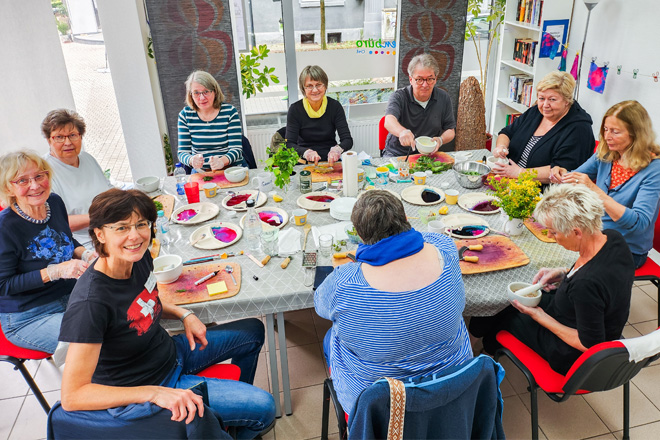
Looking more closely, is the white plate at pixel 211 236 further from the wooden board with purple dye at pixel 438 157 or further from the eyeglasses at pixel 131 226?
the wooden board with purple dye at pixel 438 157

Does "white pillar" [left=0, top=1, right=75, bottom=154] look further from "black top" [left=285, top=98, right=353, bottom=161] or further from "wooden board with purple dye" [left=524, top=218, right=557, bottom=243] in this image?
"wooden board with purple dye" [left=524, top=218, right=557, bottom=243]

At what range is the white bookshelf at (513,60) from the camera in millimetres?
4348

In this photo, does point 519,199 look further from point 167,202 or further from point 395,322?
point 167,202

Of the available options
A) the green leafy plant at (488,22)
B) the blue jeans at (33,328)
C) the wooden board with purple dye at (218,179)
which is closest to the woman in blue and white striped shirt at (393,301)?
the blue jeans at (33,328)

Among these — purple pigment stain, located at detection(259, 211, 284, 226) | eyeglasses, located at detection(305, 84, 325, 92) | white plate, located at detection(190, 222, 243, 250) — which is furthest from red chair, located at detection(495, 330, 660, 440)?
eyeglasses, located at detection(305, 84, 325, 92)

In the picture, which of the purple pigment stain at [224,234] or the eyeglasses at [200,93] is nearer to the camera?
the purple pigment stain at [224,234]

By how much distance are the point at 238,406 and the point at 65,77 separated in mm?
3511

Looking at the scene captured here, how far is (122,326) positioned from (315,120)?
236cm

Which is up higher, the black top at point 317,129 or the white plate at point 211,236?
the black top at point 317,129

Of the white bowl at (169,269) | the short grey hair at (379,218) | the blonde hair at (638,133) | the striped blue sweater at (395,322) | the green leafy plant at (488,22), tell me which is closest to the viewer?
the striped blue sweater at (395,322)

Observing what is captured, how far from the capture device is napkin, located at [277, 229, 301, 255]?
88.7 inches

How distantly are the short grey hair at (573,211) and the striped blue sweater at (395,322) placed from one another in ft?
1.53

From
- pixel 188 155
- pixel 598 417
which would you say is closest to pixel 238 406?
pixel 598 417

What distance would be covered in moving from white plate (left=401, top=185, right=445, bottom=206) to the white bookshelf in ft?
8.37
